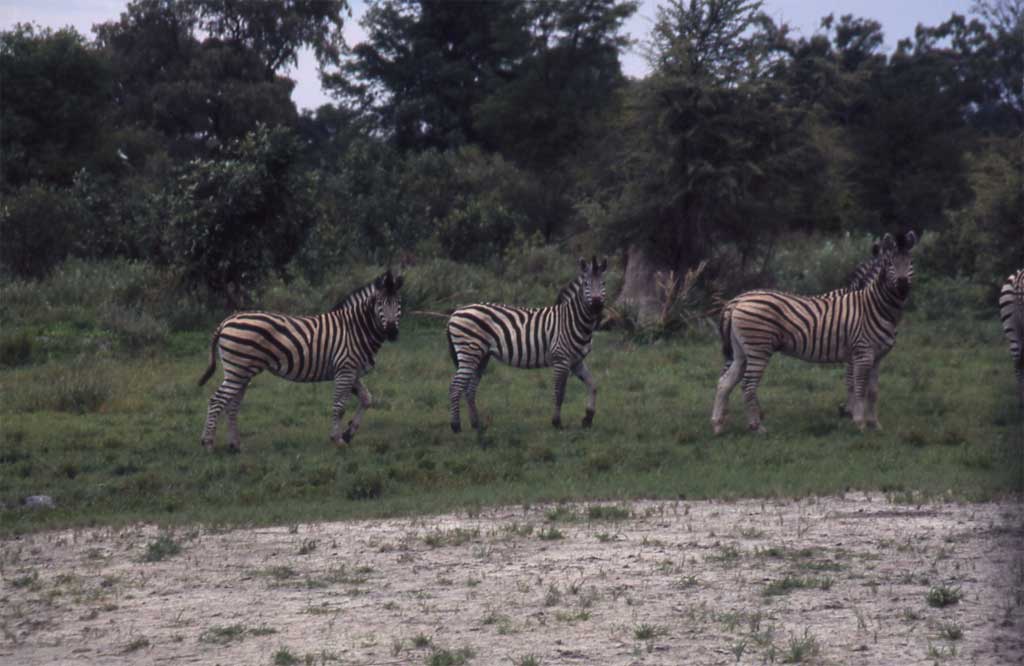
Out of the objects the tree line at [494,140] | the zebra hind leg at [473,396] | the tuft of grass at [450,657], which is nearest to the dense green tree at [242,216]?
the tree line at [494,140]

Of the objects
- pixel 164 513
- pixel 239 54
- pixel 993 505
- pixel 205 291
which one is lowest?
pixel 164 513

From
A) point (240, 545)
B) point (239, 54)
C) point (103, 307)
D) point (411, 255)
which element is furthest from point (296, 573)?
point (239, 54)

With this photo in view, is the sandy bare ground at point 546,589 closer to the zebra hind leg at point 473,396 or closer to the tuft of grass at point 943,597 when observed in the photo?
the tuft of grass at point 943,597

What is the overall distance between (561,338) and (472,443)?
66.2 inches

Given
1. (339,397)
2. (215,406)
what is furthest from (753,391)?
(215,406)

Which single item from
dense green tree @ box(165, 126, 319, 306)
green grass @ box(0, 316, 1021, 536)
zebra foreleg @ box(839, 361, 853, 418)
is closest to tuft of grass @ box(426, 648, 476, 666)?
green grass @ box(0, 316, 1021, 536)

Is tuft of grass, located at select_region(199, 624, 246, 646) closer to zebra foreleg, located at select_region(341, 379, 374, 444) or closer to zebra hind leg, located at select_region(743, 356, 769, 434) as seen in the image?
zebra foreleg, located at select_region(341, 379, 374, 444)

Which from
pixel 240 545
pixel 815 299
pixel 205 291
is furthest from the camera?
pixel 205 291

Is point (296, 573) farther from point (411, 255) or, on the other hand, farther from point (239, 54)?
point (239, 54)

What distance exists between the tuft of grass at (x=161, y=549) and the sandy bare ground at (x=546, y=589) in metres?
0.12

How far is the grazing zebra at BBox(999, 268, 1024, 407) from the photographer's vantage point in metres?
13.6

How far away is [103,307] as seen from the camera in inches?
779

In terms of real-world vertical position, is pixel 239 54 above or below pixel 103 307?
above

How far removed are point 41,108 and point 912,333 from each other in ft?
83.1
